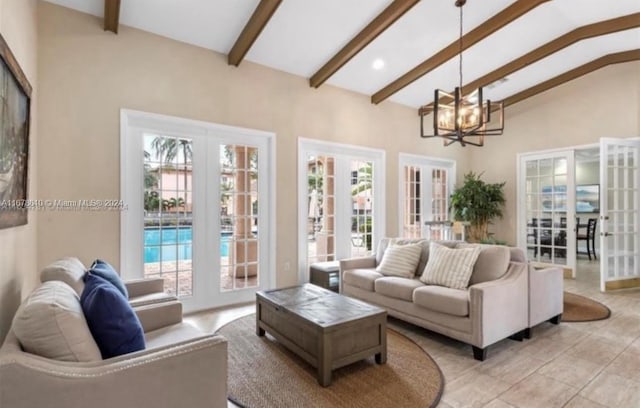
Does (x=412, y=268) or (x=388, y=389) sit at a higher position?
(x=412, y=268)

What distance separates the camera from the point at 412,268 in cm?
365

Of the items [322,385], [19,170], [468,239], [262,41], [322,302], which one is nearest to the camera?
[19,170]

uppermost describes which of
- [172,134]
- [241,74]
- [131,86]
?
[241,74]

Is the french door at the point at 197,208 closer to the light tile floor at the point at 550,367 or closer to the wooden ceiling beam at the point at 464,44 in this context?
the light tile floor at the point at 550,367

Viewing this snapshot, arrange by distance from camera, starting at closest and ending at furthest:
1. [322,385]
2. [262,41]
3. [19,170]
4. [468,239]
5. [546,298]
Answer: [19,170], [322,385], [546,298], [262,41], [468,239]

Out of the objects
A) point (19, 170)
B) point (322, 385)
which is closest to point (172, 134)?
point (19, 170)

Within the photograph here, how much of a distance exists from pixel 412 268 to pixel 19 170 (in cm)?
347

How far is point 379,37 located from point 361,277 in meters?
2.94

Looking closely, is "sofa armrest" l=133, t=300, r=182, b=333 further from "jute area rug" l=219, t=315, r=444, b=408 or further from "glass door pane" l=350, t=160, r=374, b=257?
"glass door pane" l=350, t=160, r=374, b=257

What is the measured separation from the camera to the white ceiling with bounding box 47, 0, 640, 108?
11.0 feet

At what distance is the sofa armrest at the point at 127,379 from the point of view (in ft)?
3.68

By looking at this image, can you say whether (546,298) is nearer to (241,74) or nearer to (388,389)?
(388,389)

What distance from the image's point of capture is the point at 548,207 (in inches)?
233

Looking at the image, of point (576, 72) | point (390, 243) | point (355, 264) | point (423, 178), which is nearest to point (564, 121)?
point (576, 72)
